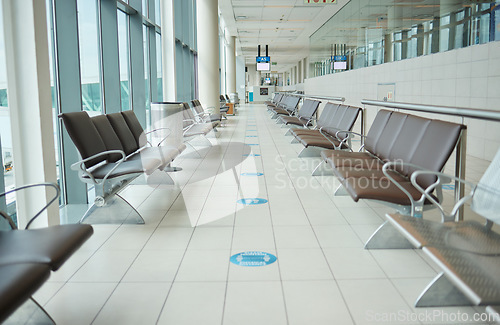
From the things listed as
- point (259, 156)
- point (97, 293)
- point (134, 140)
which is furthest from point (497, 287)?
point (259, 156)

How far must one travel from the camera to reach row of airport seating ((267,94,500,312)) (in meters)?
1.70

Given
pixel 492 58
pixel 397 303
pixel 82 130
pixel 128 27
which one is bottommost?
pixel 397 303

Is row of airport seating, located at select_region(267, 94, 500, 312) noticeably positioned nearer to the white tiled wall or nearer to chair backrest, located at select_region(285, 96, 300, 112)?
the white tiled wall

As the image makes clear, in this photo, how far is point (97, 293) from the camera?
2387mm

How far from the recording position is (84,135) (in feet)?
11.4

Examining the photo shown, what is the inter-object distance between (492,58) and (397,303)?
526 cm

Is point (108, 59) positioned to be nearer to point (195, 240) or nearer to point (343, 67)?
point (195, 240)

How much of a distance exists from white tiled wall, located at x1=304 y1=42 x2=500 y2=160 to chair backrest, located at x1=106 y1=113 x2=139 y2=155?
4.82 meters

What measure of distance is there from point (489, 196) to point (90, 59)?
4435mm

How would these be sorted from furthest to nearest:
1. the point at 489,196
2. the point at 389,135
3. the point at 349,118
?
the point at 349,118
the point at 389,135
the point at 489,196

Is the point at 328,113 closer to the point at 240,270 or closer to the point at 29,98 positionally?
the point at 240,270

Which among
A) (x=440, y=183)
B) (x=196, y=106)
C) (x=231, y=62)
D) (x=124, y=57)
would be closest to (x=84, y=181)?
(x=440, y=183)

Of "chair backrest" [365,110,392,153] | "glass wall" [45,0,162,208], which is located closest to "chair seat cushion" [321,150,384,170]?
"chair backrest" [365,110,392,153]

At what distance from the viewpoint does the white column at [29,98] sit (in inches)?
113
